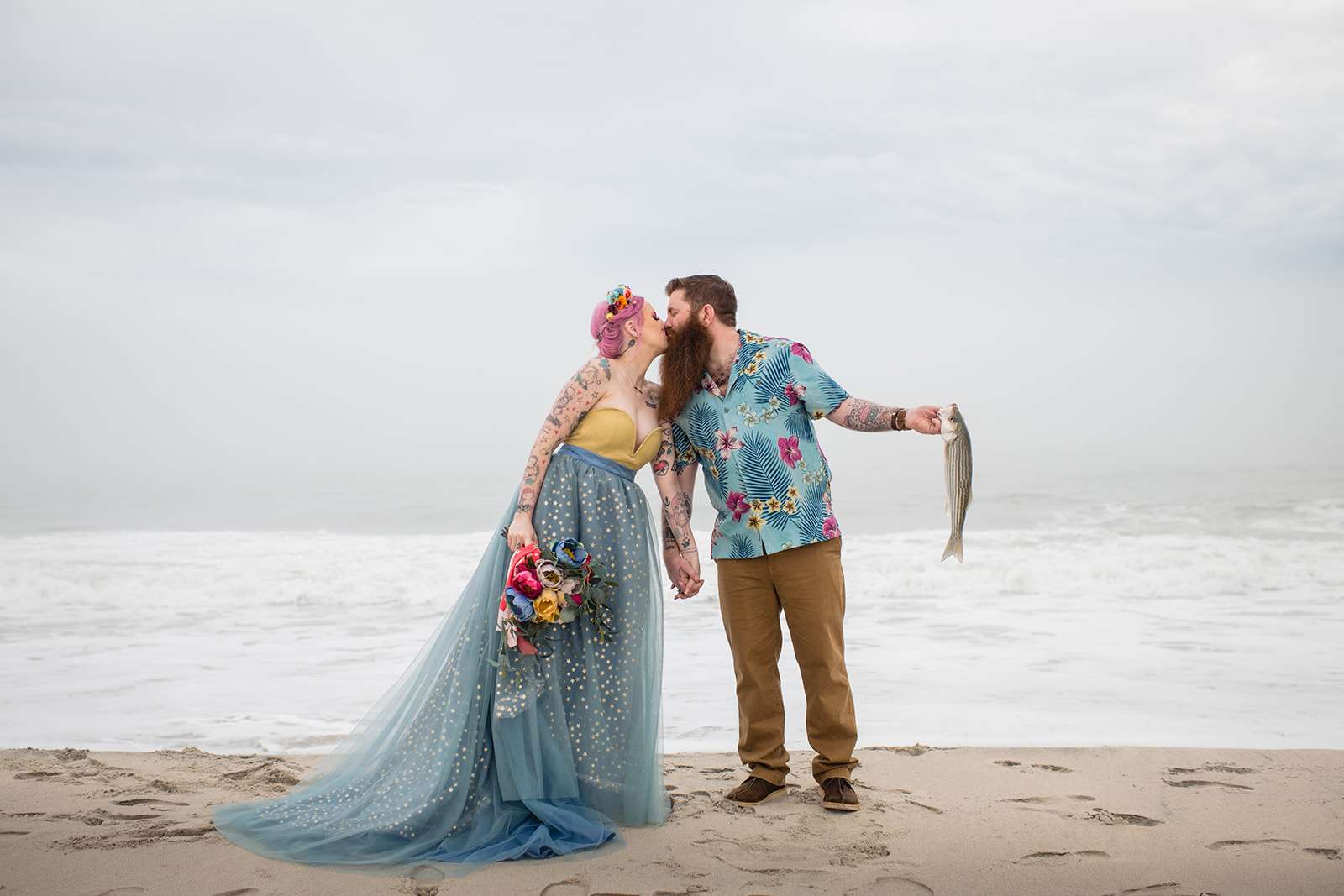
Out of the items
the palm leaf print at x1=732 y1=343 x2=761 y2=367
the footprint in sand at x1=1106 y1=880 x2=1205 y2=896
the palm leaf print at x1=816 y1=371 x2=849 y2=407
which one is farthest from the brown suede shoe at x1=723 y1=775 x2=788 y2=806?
the palm leaf print at x1=732 y1=343 x2=761 y2=367

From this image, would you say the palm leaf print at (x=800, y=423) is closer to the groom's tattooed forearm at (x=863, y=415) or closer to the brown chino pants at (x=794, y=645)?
the groom's tattooed forearm at (x=863, y=415)

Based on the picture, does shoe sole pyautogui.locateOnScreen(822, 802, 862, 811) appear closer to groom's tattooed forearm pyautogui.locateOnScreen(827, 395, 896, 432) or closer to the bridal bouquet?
the bridal bouquet

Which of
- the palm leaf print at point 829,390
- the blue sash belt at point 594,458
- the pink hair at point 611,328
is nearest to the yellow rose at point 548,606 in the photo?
the blue sash belt at point 594,458

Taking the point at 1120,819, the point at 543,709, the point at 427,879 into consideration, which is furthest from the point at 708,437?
the point at 1120,819

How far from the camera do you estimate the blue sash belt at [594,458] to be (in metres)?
3.54

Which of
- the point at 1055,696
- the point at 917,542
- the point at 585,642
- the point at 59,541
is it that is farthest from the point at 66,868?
the point at 59,541

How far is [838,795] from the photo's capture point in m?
3.68

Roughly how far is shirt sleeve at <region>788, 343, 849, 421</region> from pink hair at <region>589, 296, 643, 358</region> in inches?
23.1

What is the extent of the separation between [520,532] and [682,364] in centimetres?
83

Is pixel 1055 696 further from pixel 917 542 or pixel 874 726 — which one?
pixel 917 542

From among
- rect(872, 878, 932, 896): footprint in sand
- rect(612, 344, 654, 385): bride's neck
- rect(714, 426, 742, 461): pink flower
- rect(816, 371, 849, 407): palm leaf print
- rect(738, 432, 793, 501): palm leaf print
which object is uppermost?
rect(612, 344, 654, 385): bride's neck

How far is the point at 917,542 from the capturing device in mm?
14547

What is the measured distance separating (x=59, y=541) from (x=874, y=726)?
16146mm

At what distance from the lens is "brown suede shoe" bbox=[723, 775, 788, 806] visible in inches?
149
